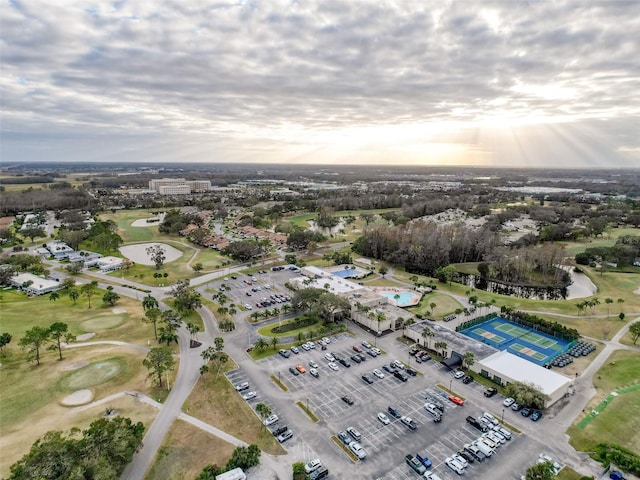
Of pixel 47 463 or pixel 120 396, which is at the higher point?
pixel 47 463

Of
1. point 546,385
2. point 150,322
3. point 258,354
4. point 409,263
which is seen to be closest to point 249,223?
point 409,263

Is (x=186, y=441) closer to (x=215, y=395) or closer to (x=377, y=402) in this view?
(x=215, y=395)

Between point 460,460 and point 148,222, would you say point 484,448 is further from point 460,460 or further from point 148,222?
point 148,222

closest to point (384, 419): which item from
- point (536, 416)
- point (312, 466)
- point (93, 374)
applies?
point (312, 466)

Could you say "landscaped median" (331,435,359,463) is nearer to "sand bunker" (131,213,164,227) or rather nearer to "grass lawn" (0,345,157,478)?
"grass lawn" (0,345,157,478)

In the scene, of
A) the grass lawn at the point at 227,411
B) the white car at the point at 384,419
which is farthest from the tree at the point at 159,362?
the white car at the point at 384,419

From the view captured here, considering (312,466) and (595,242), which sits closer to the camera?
(312,466)

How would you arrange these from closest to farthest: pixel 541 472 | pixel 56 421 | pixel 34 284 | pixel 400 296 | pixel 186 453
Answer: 1. pixel 541 472
2. pixel 186 453
3. pixel 56 421
4. pixel 400 296
5. pixel 34 284
